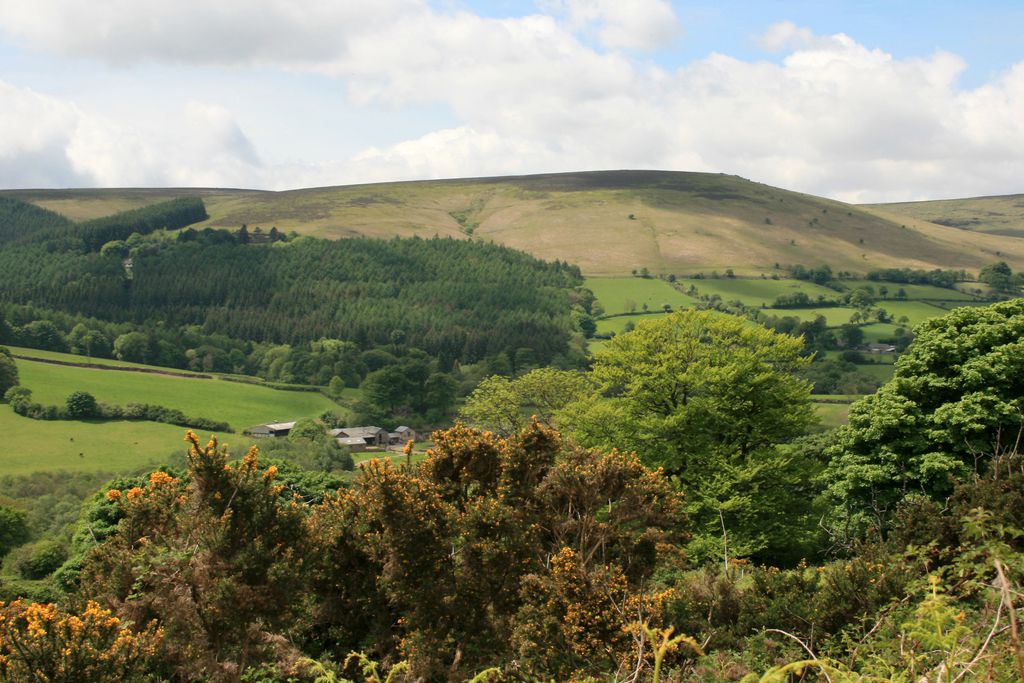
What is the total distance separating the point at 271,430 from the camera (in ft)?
315

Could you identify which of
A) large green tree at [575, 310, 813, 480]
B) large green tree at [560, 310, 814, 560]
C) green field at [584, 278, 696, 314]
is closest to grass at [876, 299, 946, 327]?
green field at [584, 278, 696, 314]

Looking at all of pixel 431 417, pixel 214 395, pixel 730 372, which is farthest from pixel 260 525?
pixel 214 395

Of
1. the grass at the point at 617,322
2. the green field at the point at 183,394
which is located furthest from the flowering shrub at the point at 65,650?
the grass at the point at 617,322

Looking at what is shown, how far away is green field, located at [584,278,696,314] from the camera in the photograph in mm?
151250

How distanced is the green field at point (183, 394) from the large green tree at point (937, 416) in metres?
82.2

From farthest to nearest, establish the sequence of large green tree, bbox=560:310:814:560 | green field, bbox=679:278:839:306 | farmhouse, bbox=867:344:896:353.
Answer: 1. green field, bbox=679:278:839:306
2. farmhouse, bbox=867:344:896:353
3. large green tree, bbox=560:310:814:560

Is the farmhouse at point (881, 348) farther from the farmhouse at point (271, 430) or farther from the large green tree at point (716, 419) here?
the large green tree at point (716, 419)

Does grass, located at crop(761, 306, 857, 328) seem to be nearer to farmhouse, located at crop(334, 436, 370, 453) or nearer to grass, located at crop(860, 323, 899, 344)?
grass, located at crop(860, 323, 899, 344)

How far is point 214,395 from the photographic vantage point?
10869cm

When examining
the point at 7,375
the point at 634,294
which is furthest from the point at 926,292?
the point at 7,375

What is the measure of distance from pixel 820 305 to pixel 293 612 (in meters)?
143

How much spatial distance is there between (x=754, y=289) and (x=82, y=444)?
12270 cm

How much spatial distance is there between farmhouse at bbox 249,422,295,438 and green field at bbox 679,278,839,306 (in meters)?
87.7

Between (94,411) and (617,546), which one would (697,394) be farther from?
(94,411)
